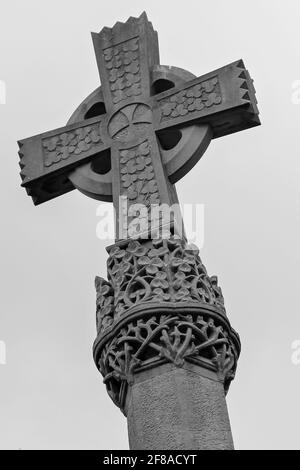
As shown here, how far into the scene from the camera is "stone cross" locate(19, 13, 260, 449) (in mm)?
8422

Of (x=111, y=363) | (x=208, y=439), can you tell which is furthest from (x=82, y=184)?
(x=208, y=439)

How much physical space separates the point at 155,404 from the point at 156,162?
273 cm

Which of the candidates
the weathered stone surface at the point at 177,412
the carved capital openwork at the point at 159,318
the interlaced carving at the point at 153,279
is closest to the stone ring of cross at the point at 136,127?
the interlaced carving at the point at 153,279

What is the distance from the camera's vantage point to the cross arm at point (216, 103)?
410 inches

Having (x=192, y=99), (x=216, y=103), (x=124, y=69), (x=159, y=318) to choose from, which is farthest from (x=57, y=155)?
(x=159, y=318)

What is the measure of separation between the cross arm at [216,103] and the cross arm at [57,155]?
28.9 inches

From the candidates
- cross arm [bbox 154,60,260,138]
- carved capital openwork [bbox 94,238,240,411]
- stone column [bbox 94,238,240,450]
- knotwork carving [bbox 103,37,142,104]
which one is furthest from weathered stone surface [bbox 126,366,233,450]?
knotwork carving [bbox 103,37,142,104]

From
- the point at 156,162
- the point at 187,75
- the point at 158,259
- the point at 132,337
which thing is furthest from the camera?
the point at 187,75

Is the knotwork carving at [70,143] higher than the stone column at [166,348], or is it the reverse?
the knotwork carving at [70,143]

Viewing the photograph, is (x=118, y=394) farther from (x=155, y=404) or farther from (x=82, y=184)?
(x=82, y=184)

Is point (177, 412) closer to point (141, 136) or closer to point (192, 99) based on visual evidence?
point (141, 136)

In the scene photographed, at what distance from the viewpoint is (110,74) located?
11.3 m

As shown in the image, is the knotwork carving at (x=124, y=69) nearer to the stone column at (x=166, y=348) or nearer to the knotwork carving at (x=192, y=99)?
the knotwork carving at (x=192, y=99)

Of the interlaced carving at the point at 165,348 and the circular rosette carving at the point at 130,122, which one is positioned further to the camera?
the circular rosette carving at the point at 130,122
